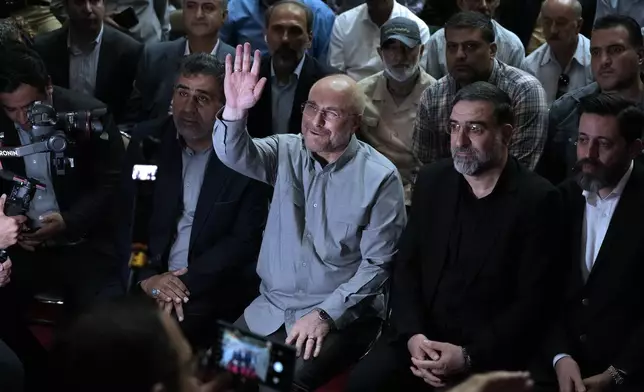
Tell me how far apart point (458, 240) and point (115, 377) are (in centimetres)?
195

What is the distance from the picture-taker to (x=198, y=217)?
4.01 metres

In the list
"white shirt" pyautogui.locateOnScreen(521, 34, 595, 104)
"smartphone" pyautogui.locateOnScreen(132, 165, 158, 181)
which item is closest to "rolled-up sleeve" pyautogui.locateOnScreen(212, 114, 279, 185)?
"smartphone" pyautogui.locateOnScreen(132, 165, 158, 181)

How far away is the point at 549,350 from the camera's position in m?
3.45

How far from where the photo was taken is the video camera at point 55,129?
3779 millimetres

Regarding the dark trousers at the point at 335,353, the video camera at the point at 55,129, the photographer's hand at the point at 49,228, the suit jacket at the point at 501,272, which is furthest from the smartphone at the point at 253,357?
the photographer's hand at the point at 49,228

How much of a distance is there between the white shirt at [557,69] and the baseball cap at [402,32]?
74 centimetres

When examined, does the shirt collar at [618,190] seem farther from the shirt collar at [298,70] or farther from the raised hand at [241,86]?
the shirt collar at [298,70]

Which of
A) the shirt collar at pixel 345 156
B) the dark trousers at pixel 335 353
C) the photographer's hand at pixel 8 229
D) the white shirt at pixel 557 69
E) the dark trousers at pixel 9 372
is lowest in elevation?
the dark trousers at pixel 9 372

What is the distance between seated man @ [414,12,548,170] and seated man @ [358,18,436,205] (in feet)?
0.49

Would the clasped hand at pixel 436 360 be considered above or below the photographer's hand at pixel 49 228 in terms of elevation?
below

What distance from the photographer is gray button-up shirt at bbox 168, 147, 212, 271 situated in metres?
4.08

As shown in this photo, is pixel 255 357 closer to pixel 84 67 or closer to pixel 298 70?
pixel 298 70

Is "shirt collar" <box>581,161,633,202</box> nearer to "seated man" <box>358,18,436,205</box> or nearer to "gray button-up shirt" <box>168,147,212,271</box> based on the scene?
"seated man" <box>358,18,436,205</box>

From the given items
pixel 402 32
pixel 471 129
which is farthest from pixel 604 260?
pixel 402 32
